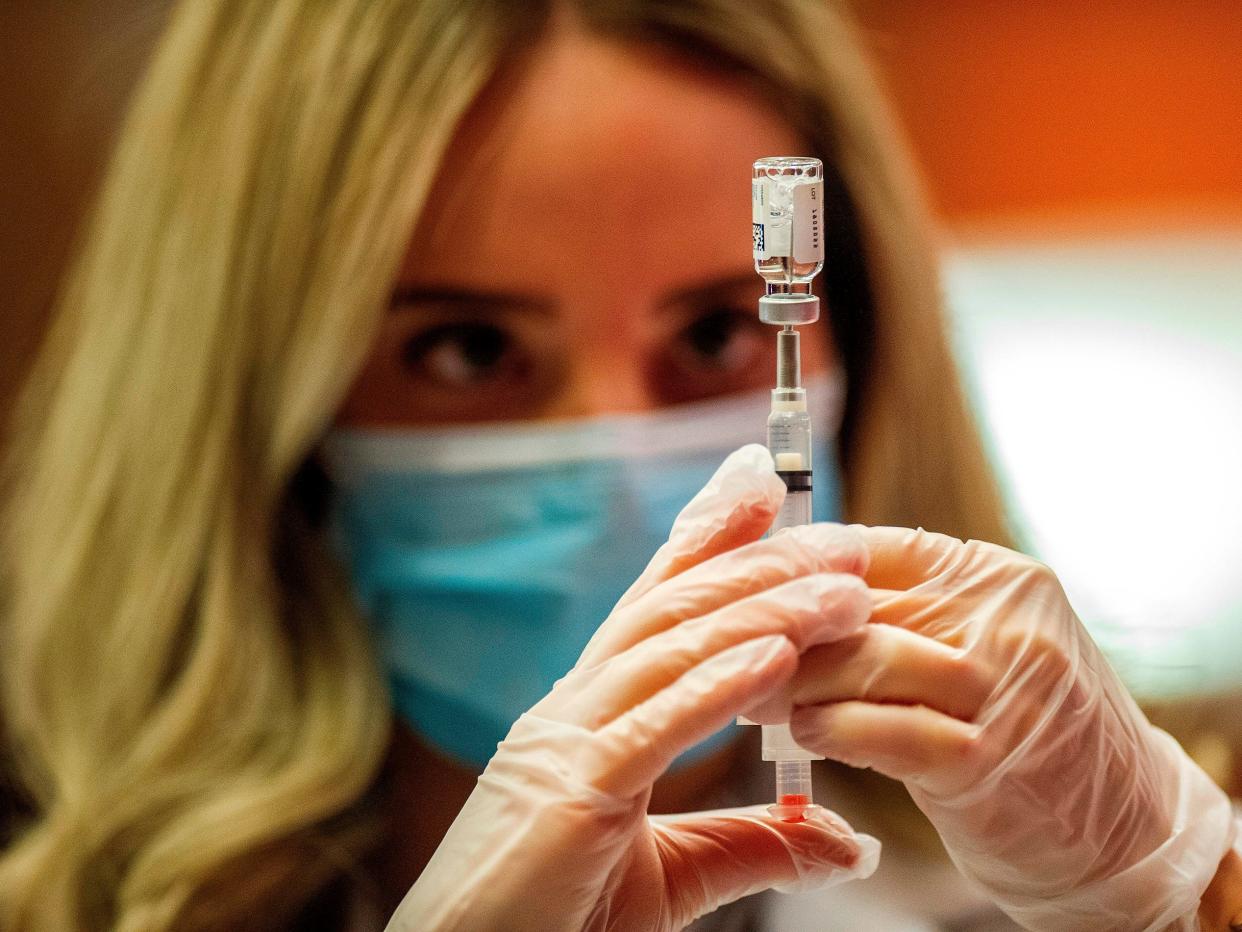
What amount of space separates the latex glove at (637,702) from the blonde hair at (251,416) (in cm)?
58

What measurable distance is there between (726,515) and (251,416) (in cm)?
70

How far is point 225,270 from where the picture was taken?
1.30 metres

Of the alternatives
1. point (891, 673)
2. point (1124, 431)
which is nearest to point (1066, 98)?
point (1124, 431)

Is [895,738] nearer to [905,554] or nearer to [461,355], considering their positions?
[905,554]

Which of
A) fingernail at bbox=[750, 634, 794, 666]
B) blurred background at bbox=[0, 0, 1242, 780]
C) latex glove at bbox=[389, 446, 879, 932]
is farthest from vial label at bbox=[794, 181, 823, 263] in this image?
Answer: blurred background at bbox=[0, 0, 1242, 780]

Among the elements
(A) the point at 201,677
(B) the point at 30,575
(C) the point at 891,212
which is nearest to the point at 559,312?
(C) the point at 891,212

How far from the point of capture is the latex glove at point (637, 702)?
775 mm

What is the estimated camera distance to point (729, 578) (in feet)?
2.68

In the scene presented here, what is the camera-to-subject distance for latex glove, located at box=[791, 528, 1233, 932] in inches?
31.7

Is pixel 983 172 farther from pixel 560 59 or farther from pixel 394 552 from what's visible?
pixel 394 552

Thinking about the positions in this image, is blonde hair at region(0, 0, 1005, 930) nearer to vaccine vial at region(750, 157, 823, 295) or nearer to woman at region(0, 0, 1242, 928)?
woman at region(0, 0, 1242, 928)

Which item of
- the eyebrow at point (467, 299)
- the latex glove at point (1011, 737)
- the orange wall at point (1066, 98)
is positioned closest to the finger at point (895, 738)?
the latex glove at point (1011, 737)

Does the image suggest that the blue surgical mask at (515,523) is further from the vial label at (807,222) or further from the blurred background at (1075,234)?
the vial label at (807,222)

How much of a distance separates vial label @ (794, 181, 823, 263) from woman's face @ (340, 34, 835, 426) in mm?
476
